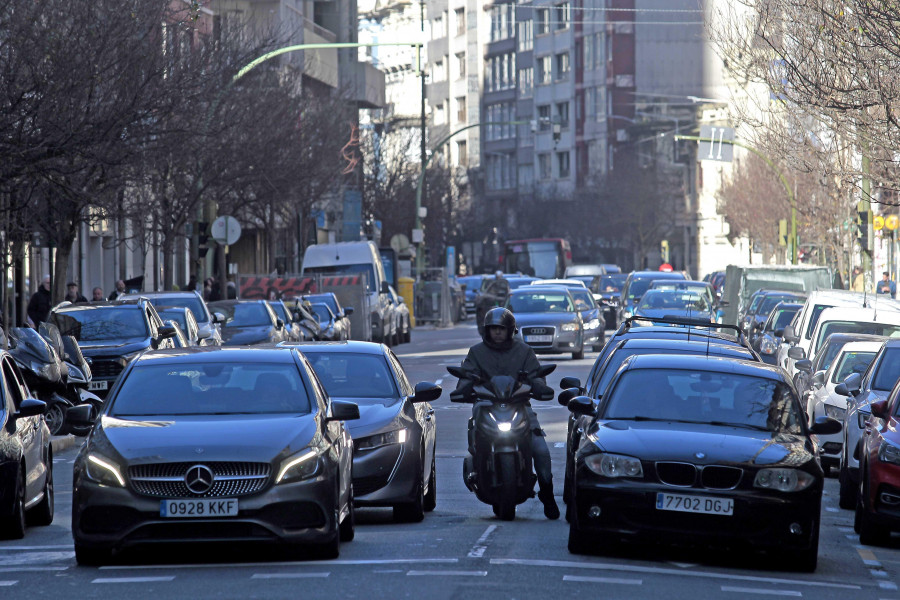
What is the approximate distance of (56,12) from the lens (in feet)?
75.7

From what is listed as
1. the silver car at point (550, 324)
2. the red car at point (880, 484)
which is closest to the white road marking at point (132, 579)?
the red car at point (880, 484)

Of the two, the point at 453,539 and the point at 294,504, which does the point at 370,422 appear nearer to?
the point at 453,539

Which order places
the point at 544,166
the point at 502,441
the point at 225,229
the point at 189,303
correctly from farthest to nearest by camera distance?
the point at 544,166, the point at 225,229, the point at 189,303, the point at 502,441

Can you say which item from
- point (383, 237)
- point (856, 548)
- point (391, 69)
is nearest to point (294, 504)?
point (856, 548)

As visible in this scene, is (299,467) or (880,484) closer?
(299,467)

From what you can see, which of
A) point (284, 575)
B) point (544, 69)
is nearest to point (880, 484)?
point (284, 575)

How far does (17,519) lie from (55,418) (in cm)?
967

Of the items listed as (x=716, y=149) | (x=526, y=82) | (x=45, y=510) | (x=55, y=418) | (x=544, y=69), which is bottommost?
(x=55, y=418)

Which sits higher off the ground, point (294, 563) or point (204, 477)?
point (204, 477)

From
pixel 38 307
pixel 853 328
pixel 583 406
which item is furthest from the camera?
pixel 38 307

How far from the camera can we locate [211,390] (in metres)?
11.0

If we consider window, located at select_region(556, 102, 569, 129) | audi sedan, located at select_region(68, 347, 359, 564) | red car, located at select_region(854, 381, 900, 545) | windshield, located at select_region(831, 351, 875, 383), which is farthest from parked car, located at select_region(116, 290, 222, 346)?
window, located at select_region(556, 102, 569, 129)

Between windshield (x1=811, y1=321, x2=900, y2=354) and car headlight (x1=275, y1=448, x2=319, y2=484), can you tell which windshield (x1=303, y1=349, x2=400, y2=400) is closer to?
car headlight (x1=275, y1=448, x2=319, y2=484)

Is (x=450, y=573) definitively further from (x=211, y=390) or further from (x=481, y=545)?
(x=211, y=390)
